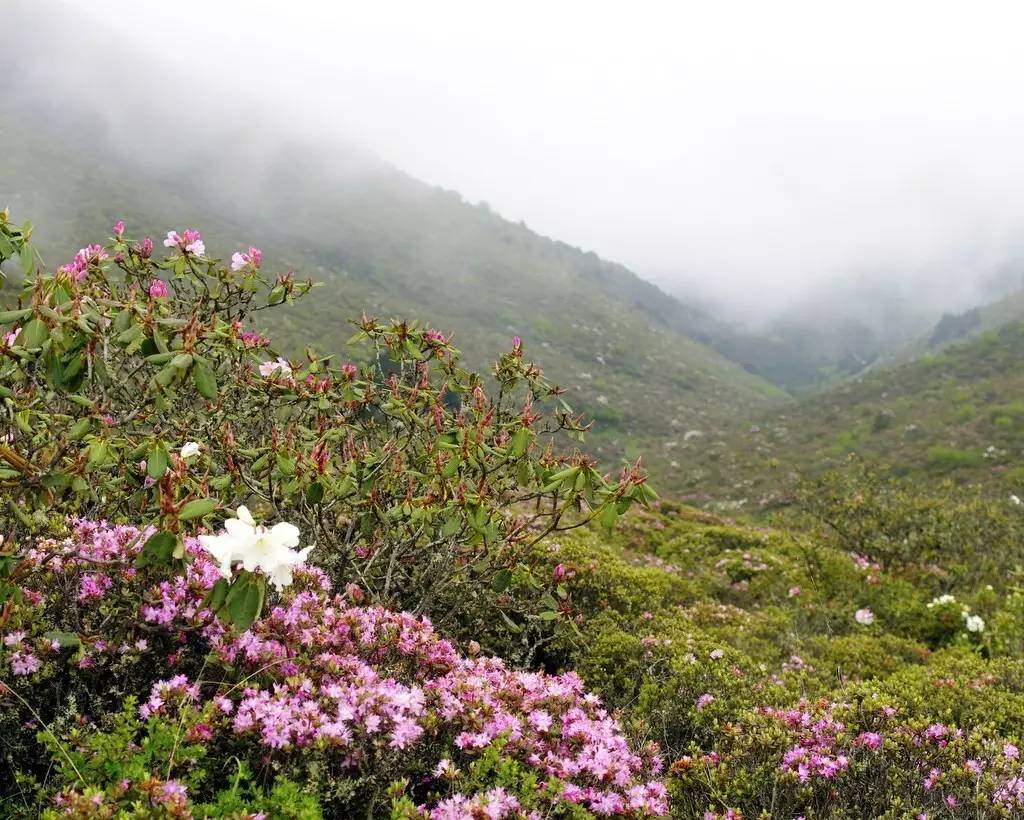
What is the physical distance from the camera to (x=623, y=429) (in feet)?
204

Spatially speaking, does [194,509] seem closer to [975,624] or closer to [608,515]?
[608,515]

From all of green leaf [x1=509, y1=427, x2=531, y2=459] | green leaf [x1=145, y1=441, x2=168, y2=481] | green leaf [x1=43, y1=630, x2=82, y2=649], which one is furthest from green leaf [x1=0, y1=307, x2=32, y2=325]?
green leaf [x1=509, y1=427, x2=531, y2=459]

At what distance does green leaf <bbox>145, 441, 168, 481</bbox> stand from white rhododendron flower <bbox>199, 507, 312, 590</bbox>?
36cm

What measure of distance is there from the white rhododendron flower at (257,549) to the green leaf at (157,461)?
0.36 metres

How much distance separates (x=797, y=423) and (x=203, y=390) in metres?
56.7

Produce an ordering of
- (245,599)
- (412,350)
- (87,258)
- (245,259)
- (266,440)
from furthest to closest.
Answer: (245,259), (412,350), (87,258), (266,440), (245,599)

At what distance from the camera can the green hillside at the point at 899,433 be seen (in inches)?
1248

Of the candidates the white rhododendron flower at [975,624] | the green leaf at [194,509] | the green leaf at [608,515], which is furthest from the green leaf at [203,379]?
the white rhododendron flower at [975,624]

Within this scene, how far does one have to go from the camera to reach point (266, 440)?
3.63m

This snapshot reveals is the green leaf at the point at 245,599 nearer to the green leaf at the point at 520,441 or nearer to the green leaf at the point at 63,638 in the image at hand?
the green leaf at the point at 63,638

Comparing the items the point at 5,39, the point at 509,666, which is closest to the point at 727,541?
the point at 509,666

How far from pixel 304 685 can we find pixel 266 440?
167cm

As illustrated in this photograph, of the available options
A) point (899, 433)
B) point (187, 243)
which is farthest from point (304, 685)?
point (899, 433)

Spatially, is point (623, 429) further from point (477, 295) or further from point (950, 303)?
point (950, 303)
